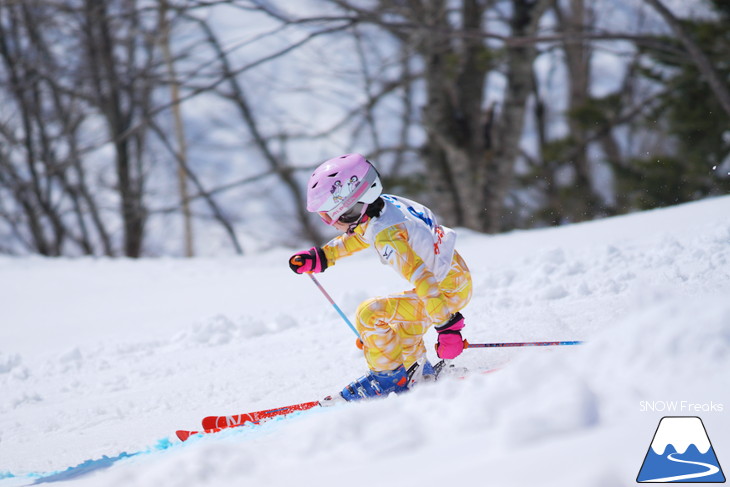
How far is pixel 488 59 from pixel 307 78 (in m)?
6.25

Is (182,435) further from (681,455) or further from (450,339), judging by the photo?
(681,455)

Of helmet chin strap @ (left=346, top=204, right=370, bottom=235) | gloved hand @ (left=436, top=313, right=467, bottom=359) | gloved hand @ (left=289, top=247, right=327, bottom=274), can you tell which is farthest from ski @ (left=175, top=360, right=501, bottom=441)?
helmet chin strap @ (left=346, top=204, right=370, bottom=235)

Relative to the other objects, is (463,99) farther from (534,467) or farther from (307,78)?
Answer: (534,467)

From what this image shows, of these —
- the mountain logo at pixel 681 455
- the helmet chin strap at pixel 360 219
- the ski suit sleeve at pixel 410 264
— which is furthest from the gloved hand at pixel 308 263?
the mountain logo at pixel 681 455

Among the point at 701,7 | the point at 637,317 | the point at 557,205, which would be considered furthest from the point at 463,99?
the point at 637,317

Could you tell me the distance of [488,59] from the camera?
13773 mm

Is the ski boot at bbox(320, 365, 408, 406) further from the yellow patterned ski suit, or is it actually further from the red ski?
the red ski

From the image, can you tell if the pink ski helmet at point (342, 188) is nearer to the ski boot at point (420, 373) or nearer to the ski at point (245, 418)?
the ski boot at point (420, 373)

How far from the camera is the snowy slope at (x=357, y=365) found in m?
1.94

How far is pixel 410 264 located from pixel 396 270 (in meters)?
0.08

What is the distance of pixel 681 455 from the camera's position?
79.5 inches

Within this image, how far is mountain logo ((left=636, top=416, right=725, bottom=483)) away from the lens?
1865 millimetres

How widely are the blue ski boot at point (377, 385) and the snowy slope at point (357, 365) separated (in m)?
0.42

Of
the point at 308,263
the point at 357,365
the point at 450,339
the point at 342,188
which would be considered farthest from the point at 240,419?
the point at 342,188
